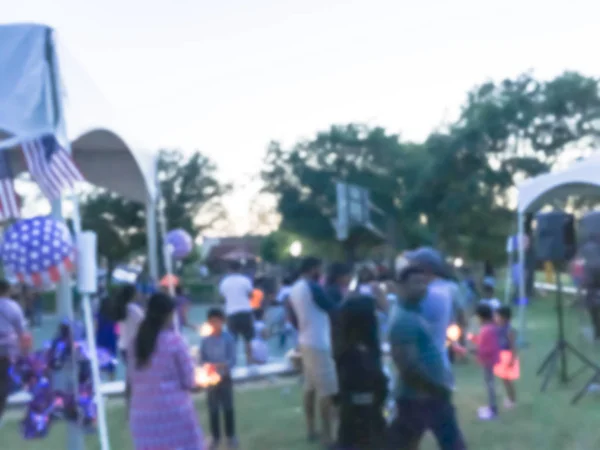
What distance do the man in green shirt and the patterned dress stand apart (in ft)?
4.45

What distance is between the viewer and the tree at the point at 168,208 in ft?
176

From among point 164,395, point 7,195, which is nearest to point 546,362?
point 164,395

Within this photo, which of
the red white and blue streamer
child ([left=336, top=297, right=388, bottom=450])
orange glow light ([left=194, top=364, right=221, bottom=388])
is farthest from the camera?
orange glow light ([left=194, top=364, right=221, bottom=388])

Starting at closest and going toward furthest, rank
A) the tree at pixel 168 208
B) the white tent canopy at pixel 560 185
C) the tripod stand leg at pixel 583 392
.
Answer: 1. the tripod stand leg at pixel 583 392
2. the white tent canopy at pixel 560 185
3. the tree at pixel 168 208

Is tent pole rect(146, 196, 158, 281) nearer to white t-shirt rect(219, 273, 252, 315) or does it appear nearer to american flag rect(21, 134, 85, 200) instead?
american flag rect(21, 134, 85, 200)

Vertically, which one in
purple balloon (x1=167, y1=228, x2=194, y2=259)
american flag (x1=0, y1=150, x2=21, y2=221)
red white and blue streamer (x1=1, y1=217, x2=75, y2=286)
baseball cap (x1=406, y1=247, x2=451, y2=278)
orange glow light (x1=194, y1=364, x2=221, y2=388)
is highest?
american flag (x1=0, y1=150, x2=21, y2=221)

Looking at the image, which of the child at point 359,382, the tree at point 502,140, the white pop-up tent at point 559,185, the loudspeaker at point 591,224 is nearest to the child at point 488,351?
the white pop-up tent at point 559,185

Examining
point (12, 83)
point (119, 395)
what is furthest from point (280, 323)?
point (12, 83)

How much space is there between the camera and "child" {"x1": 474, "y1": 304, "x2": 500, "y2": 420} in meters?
9.32

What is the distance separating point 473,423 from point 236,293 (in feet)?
15.6

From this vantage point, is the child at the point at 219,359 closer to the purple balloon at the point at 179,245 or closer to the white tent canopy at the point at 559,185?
the white tent canopy at the point at 559,185

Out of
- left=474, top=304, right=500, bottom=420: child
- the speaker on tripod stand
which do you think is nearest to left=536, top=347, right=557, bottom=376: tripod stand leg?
the speaker on tripod stand

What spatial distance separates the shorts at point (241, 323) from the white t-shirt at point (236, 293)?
0.07m

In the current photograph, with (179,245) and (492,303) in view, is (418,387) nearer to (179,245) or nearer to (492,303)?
(492,303)
